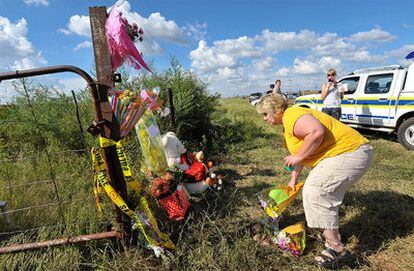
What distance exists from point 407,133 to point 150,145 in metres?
6.01

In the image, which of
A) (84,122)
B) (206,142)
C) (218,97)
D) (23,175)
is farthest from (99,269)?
(218,97)

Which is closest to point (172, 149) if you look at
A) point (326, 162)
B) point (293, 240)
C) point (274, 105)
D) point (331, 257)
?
point (274, 105)

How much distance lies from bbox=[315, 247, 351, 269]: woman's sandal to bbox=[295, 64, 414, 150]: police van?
5.28m

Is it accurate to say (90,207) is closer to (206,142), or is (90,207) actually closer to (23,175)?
(23,175)

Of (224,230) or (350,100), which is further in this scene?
(350,100)

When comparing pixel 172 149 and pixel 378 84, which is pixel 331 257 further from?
pixel 378 84

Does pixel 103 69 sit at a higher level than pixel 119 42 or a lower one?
lower

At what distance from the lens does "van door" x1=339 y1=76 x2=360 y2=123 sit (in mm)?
8023

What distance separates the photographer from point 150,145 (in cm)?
374

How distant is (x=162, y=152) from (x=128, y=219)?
55.5 inches

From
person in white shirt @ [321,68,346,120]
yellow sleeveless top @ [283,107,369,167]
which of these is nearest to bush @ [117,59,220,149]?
person in white shirt @ [321,68,346,120]

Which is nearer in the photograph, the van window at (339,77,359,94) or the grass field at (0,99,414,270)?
the grass field at (0,99,414,270)

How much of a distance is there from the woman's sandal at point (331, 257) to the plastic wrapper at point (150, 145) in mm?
2090

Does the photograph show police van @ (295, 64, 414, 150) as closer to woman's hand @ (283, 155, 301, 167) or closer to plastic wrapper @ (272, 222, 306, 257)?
plastic wrapper @ (272, 222, 306, 257)
